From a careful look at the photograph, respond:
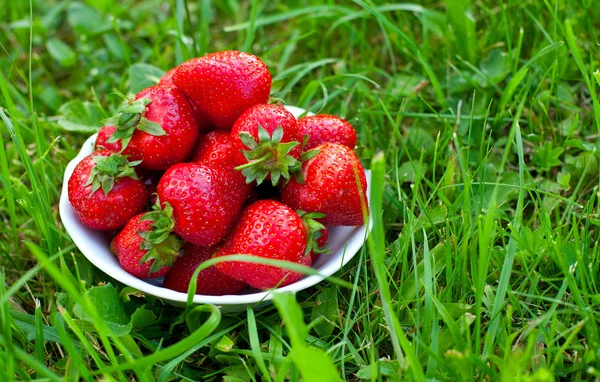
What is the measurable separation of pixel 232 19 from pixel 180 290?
1230mm

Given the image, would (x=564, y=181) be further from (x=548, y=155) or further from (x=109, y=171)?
(x=109, y=171)

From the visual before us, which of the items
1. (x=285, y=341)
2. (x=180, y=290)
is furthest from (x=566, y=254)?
(x=180, y=290)

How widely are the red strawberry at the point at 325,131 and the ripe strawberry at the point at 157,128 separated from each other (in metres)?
0.23

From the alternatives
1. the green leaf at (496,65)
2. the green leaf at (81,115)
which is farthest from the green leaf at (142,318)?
the green leaf at (496,65)

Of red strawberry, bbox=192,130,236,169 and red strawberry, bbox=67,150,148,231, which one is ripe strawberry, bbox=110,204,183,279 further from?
red strawberry, bbox=192,130,236,169

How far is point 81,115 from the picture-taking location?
1.72m

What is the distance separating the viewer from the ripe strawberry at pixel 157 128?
1.26m

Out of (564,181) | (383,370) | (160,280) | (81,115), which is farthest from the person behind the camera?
(81,115)

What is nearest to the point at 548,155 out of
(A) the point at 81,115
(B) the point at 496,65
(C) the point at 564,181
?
(C) the point at 564,181

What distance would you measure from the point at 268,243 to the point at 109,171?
339 millimetres

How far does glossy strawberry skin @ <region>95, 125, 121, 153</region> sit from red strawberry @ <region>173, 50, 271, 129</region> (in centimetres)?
17

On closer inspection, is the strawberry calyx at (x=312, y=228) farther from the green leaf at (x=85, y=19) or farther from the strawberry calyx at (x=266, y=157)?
the green leaf at (x=85, y=19)

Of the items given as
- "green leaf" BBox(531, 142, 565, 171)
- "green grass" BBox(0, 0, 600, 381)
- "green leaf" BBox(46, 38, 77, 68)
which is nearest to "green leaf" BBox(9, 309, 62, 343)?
"green grass" BBox(0, 0, 600, 381)

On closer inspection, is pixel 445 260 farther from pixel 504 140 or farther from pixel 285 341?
pixel 504 140
